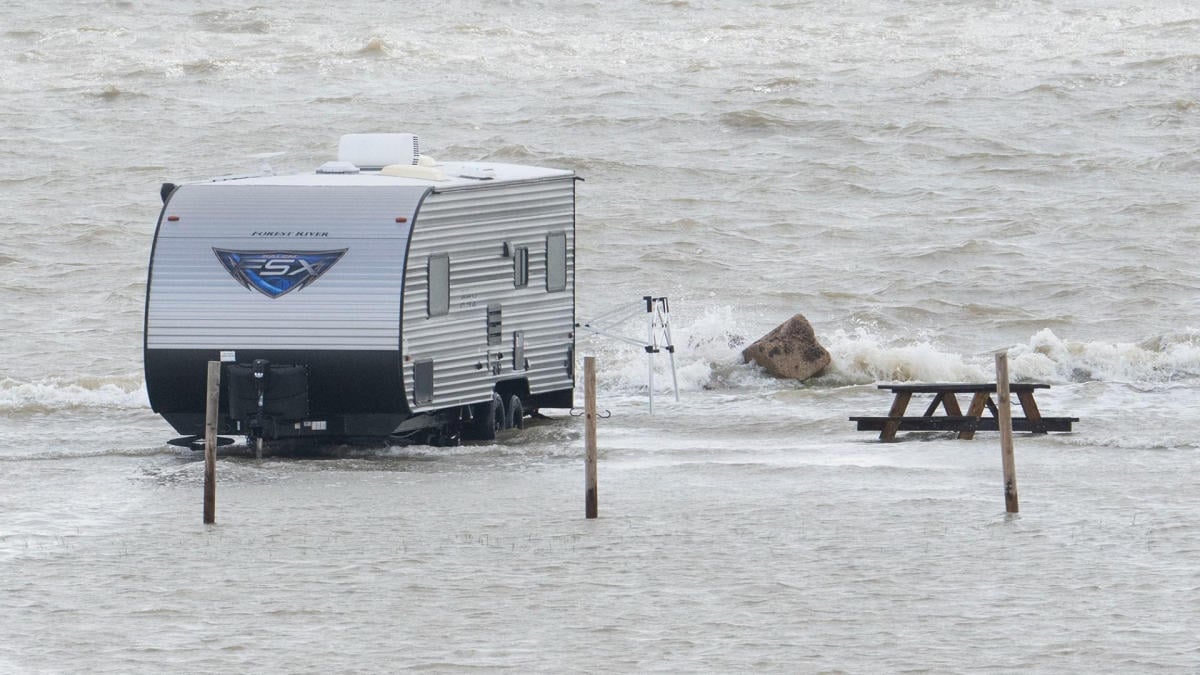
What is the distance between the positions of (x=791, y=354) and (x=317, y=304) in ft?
31.9

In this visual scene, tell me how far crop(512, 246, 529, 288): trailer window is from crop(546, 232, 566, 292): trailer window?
0.44 metres

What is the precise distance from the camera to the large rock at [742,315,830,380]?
28397mm

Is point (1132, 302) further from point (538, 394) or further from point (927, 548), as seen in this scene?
point (927, 548)

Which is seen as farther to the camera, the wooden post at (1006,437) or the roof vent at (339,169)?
the roof vent at (339,169)

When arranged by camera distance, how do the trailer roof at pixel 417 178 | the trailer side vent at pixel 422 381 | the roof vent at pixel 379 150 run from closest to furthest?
1. the trailer side vent at pixel 422 381
2. the trailer roof at pixel 417 178
3. the roof vent at pixel 379 150

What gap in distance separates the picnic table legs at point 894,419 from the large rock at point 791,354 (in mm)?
5743

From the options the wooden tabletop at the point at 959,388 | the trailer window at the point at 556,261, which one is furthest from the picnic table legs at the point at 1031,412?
the trailer window at the point at 556,261

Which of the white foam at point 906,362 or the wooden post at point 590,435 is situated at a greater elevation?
the white foam at point 906,362

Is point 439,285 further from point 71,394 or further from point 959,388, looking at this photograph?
point 71,394

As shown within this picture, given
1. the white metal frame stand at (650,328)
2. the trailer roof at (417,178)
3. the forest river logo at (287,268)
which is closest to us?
the forest river logo at (287,268)

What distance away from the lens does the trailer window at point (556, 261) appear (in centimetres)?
2305

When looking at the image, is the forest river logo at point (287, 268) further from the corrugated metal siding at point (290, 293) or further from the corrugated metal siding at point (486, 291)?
the corrugated metal siding at point (486, 291)

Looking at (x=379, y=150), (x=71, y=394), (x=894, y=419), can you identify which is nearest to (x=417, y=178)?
(x=379, y=150)

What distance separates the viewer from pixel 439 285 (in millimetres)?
21094
